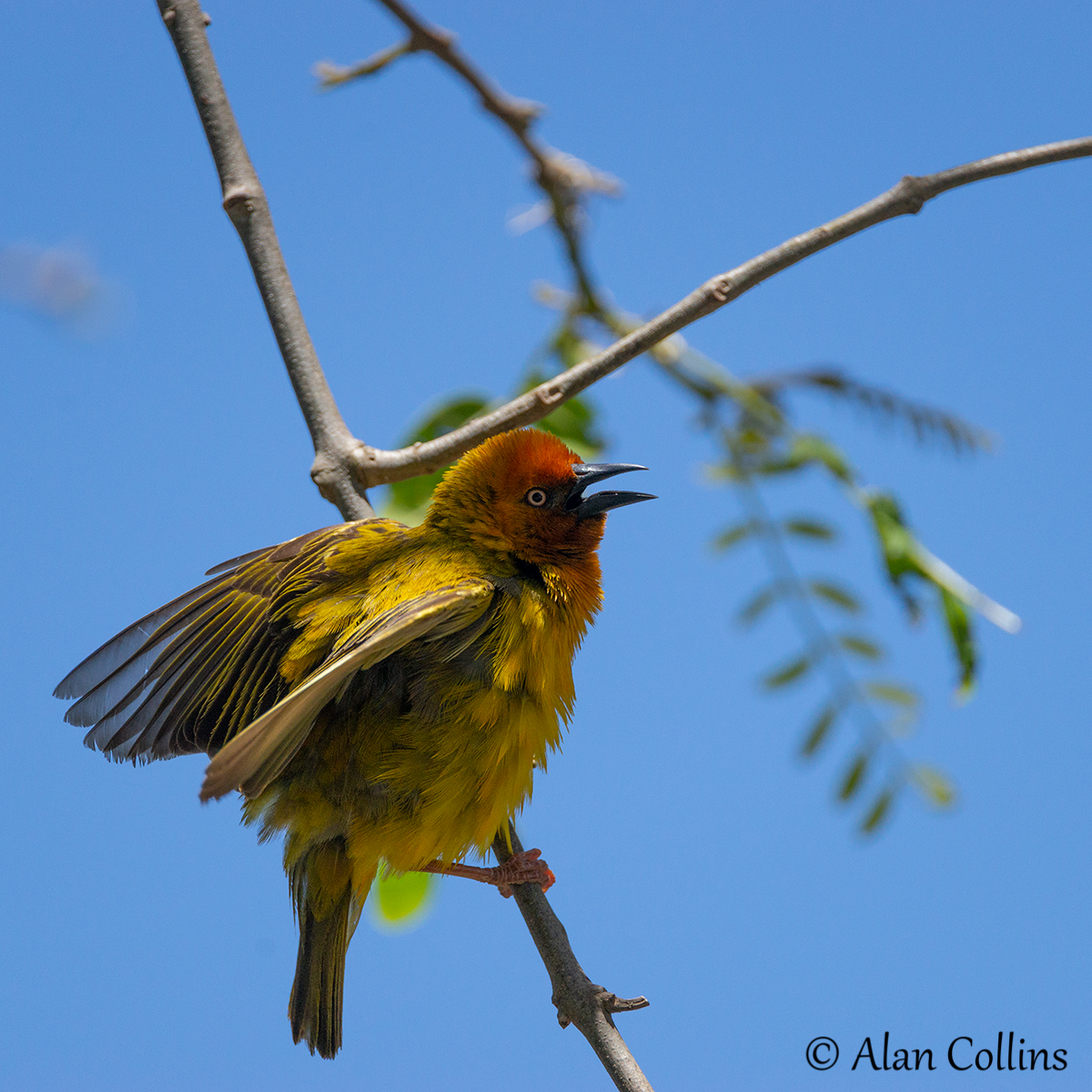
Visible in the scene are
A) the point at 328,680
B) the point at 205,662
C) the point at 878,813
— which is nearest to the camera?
the point at 328,680

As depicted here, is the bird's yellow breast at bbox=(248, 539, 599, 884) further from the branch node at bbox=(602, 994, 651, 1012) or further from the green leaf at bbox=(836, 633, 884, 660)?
the green leaf at bbox=(836, 633, 884, 660)

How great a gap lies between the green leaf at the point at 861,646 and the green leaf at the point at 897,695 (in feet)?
0.32

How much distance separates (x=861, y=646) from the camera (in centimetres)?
339

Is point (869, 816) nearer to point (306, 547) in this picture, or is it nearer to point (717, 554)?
point (717, 554)

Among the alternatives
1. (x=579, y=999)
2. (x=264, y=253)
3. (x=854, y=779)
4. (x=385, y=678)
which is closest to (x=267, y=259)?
(x=264, y=253)

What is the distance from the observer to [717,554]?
3670mm

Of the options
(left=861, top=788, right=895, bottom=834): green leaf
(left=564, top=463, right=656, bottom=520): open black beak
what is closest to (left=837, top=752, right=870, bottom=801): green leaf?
(left=861, top=788, right=895, bottom=834): green leaf

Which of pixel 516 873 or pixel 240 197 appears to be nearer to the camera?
pixel 516 873

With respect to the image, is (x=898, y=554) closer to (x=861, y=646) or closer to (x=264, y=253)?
(x=861, y=646)

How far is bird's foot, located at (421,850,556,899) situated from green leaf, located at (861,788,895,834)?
1142 mm

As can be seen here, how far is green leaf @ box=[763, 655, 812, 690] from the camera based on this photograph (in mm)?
3410

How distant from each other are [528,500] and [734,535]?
1226mm

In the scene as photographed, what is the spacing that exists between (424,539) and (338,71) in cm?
192

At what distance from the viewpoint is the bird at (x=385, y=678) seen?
2.37 meters
